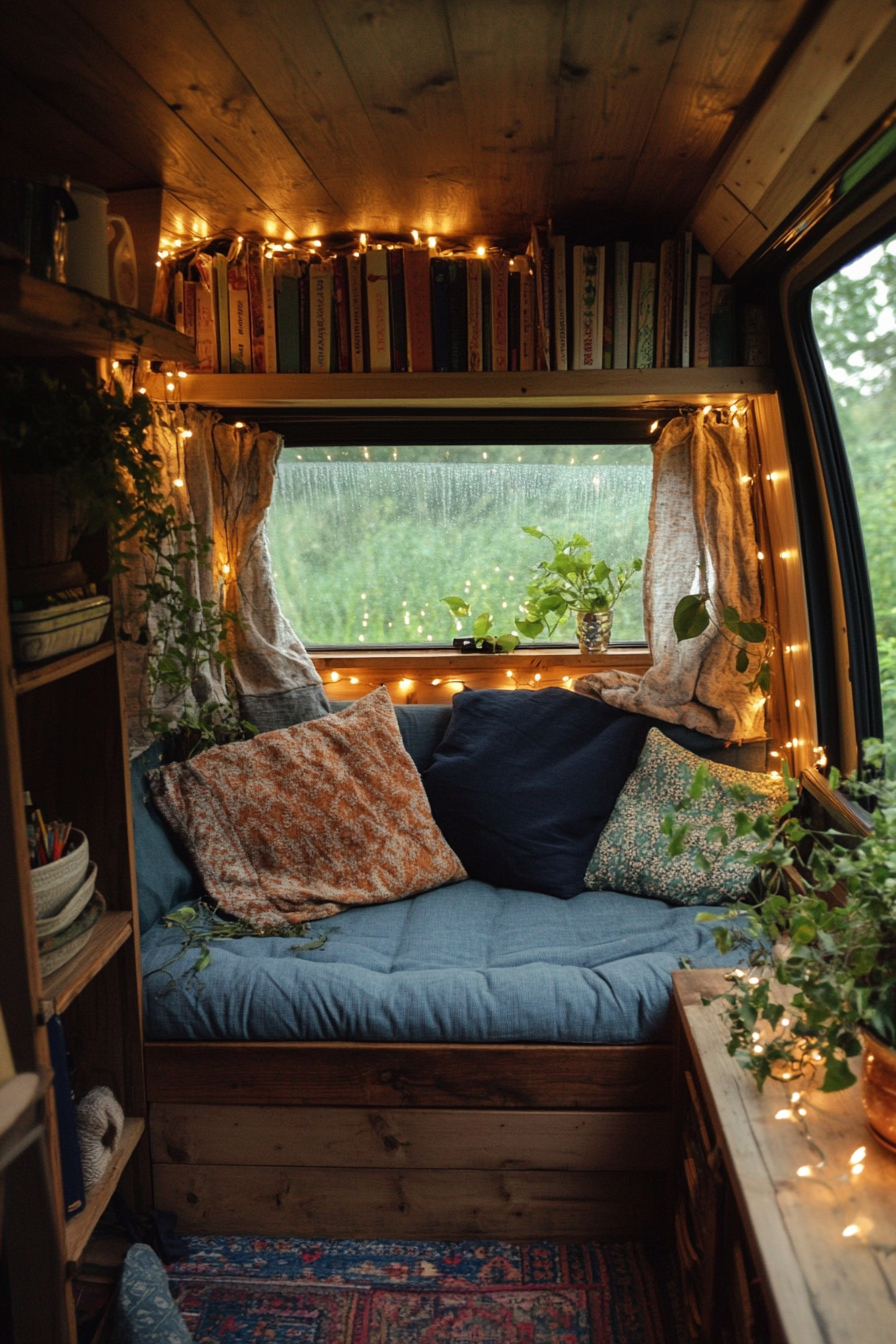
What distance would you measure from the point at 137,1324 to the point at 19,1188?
0.46 m

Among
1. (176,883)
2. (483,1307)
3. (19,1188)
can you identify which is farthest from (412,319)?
(483,1307)

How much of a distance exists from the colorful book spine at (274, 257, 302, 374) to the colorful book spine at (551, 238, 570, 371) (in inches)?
28.7

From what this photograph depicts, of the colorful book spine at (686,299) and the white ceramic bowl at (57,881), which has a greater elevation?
the colorful book spine at (686,299)

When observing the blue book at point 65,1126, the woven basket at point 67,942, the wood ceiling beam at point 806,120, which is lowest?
the blue book at point 65,1126

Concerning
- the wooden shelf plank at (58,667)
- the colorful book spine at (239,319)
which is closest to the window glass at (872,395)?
the colorful book spine at (239,319)

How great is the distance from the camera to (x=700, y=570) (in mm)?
2824

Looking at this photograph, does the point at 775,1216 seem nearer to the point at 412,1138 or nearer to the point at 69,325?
the point at 412,1138

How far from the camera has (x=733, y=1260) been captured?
1.47 meters

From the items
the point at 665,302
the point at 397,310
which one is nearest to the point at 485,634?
the point at 397,310

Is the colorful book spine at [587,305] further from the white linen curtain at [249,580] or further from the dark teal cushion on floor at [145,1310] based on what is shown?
the dark teal cushion on floor at [145,1310]

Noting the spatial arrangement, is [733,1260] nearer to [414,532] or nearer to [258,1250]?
[258,1250]

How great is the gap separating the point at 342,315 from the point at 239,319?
299mm

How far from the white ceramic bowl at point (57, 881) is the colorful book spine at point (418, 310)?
5.38ft

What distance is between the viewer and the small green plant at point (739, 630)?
2664 millimetres
